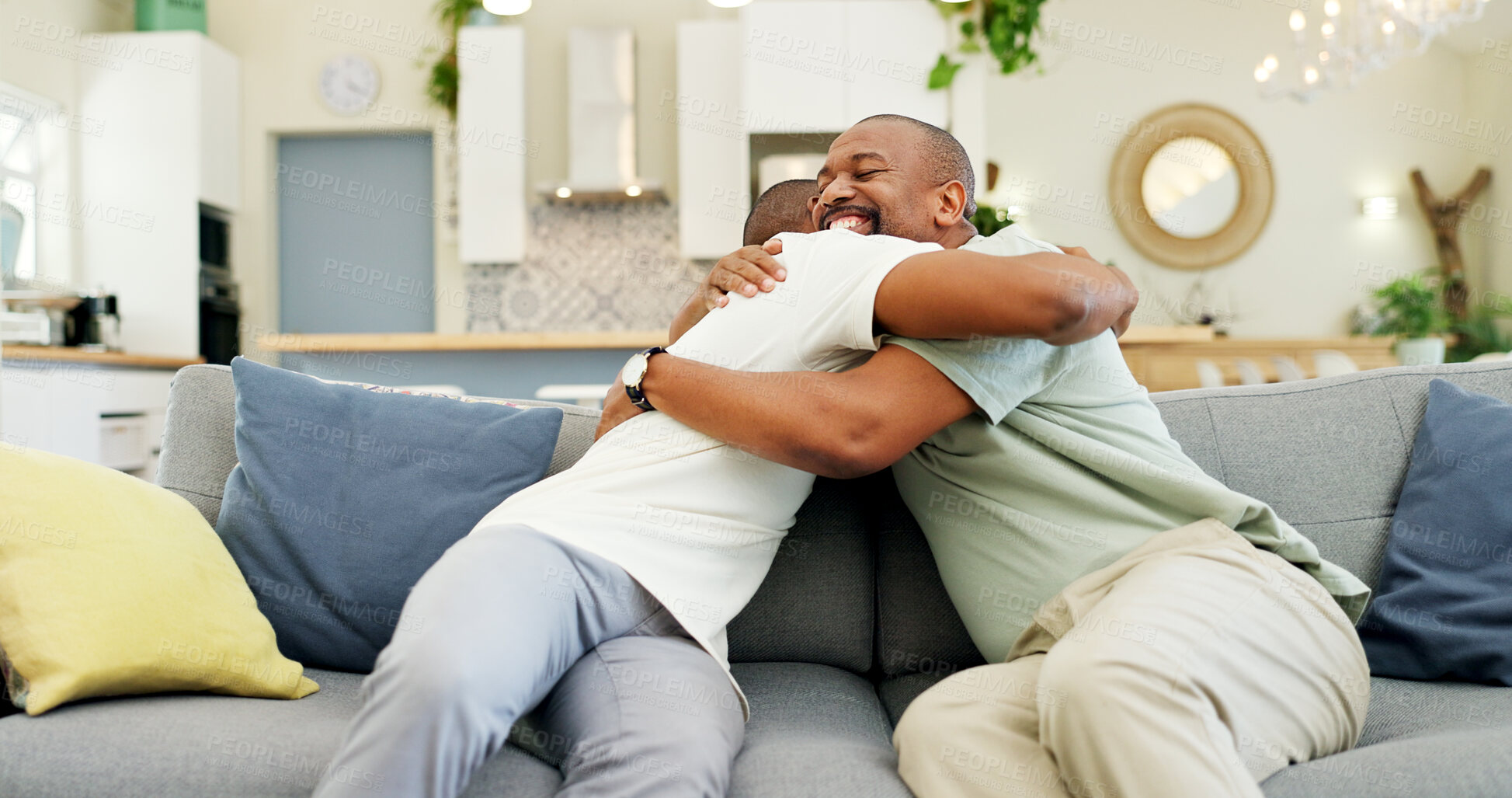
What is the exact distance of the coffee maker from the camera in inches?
184

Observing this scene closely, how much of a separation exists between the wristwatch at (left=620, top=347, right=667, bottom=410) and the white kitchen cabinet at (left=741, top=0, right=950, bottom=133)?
3861mm

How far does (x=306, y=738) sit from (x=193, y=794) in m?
0.12

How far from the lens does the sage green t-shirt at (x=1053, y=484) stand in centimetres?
117

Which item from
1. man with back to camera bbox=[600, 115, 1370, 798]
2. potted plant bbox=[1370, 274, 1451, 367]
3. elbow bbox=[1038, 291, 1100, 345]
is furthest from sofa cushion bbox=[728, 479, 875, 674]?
potted plant bbox=[1370, 274, 1451, 367]

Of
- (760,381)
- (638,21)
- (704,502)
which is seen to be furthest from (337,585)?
(638,21)

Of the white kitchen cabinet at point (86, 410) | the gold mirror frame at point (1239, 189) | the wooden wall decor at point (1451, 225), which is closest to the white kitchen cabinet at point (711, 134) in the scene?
the white kitchen cabinet at point (86, 410)

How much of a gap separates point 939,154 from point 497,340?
2.96 metres

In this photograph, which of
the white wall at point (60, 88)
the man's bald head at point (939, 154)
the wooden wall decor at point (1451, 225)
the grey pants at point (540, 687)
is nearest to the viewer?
the grey pants at point (540, 687)

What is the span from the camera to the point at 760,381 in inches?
44.3

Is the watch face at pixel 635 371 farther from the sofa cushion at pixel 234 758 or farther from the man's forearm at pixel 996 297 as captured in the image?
the sofa cushion at pixel 234 758

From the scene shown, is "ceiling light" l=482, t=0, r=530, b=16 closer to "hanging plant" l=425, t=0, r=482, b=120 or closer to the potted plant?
"hanging plant" l=425, t=0, r=482, b=120

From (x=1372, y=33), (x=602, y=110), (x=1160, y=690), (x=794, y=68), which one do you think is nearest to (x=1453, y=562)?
(x=1160, y=690)

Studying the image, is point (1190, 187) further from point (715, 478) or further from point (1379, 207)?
point (715, 478)

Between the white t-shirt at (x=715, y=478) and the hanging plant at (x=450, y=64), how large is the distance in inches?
190
